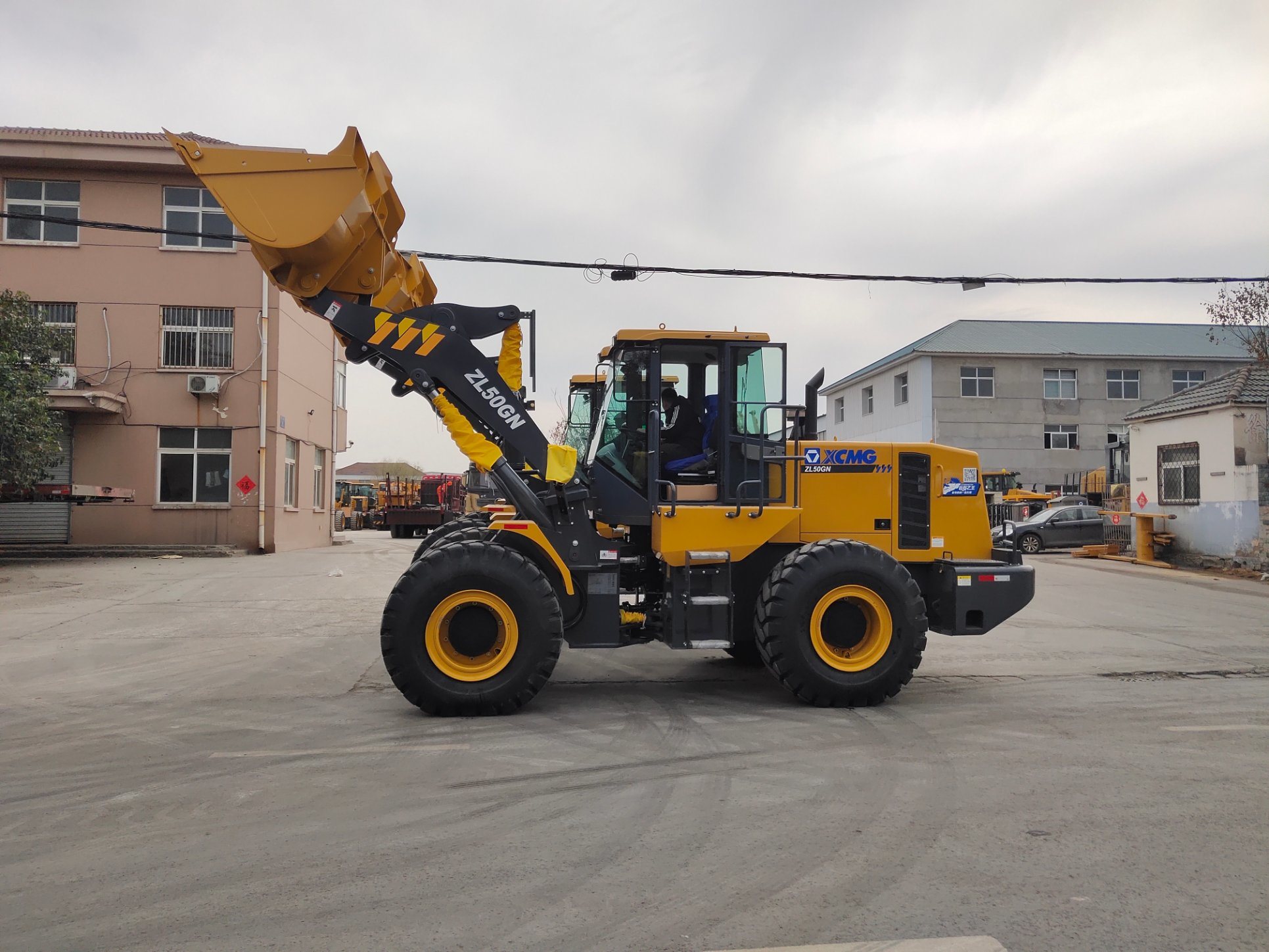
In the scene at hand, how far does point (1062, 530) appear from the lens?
96.5ft

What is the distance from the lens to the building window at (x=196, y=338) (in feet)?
81.1

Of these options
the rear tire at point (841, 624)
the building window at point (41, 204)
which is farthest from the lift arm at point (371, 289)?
the building window at point (41, 204)

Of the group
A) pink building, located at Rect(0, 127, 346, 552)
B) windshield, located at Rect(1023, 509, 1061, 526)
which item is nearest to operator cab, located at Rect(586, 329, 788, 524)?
pink building, located at Rect(0, 127, 346, 552)

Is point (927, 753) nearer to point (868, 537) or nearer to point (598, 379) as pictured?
point (868, 537)

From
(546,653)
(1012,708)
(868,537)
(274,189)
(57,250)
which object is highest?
(57,250)

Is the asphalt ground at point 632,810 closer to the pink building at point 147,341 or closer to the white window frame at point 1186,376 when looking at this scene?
the pink building at point 147,341

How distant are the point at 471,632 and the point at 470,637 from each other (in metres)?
0.04

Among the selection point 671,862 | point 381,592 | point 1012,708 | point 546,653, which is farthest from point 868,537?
point 381,592

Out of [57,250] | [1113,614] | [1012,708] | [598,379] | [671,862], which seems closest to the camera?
[671,862]

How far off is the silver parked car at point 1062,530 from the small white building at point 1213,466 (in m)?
3.34

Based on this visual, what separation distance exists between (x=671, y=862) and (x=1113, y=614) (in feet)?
39.3

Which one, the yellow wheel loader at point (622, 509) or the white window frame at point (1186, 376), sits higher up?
the white window frame at point (1186, 376)

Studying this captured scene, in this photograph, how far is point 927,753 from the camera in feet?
20.2

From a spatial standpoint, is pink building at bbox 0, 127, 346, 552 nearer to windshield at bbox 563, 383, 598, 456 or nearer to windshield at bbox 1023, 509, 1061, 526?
windshield at bbox 563, 383, 598, 456
